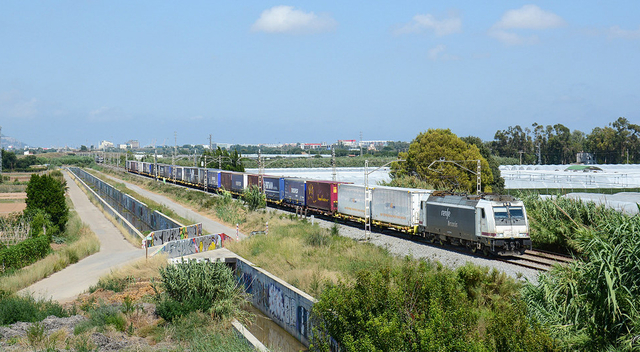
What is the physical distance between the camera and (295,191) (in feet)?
146

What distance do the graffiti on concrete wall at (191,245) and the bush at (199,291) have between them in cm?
947

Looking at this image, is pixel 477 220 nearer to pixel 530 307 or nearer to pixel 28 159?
pixel 530 307

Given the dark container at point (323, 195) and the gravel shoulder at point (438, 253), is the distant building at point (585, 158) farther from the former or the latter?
the gravel shoulder at point (438, 253)

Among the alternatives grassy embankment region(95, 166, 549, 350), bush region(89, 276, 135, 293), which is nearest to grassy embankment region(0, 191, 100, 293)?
bush region(89, 276, 135, 293)

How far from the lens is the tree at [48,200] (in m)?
39.0

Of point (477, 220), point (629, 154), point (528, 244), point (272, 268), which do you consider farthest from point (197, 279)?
point (629, 154)

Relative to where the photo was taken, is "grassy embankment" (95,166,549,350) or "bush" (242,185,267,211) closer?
"grassy embankment" (95,166,549,350)

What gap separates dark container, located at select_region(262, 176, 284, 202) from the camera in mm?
47031

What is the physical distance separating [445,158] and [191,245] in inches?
1411

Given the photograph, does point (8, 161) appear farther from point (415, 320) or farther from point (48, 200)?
point (415, 320)

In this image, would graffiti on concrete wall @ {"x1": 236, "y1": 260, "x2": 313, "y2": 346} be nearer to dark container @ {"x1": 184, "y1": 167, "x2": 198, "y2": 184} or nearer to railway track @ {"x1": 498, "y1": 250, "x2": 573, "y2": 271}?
railway track @ {"x1": 498, "y1": 250, "x2": 573, "y2": 271}

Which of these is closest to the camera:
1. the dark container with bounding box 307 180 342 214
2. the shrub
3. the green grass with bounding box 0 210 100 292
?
the shrub

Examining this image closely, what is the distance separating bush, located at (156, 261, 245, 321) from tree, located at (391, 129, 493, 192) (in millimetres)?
39028

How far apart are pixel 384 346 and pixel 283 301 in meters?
9.20
